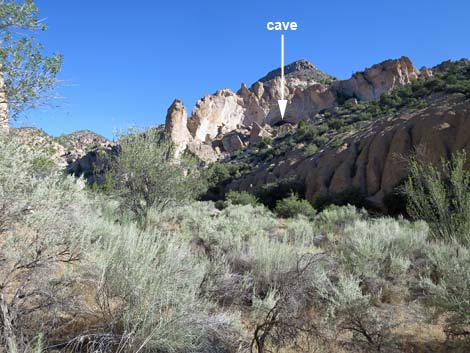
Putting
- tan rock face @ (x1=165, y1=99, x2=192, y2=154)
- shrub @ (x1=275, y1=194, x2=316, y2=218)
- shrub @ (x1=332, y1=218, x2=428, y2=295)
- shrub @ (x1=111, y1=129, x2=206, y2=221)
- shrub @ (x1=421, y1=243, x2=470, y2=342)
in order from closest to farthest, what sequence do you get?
shrub @ (x1=421, y1=243, x2=470, y2=342), shrub @ (x1=332, y1=218, x2=428, y2=295), shrub @ (x1=111, y1=129, x2=206, y2=221), shrub @ (x1=275, y1=194, x2=316, y2=218), tan rock face @ (x1=165, y1=99, x2=192, y2=154)

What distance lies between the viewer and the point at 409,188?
24.0 ft

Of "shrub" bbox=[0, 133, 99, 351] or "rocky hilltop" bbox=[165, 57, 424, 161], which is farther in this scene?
"rocky hilltop" bbox=[165, 57, 424, 161]

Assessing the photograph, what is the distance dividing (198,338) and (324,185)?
20732 millimetres

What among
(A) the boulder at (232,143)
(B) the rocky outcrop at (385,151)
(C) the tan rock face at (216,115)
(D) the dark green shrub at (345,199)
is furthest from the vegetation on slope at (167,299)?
(C) the tan rock face at (216,115)

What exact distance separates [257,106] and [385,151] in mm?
59561

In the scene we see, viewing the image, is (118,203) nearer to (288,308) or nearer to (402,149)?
(288,308)

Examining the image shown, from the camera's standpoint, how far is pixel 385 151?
20.4 meters

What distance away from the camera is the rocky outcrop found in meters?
17.3

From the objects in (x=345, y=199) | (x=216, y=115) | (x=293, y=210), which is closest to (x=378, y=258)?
(x=293, y=210)

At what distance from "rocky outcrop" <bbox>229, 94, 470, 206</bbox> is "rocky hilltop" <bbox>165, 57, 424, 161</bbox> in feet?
86.0

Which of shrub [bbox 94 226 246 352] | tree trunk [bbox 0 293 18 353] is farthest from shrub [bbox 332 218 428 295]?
tree trunk [bbox 0 293 18 353]

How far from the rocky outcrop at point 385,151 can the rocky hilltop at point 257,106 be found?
2622 cm

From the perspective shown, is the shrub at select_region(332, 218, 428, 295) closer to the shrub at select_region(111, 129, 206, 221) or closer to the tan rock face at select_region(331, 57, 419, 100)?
the shrub at select_region(111, 129, 206, 221)

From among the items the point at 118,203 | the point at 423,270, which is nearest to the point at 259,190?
the point at 118,203
